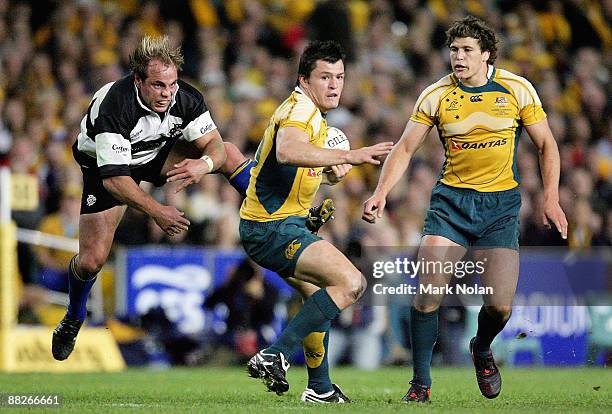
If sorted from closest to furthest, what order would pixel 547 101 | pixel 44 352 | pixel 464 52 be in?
pixel 464 52
pixel 44 352
pixel 547 101

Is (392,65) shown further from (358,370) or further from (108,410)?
(108,410)

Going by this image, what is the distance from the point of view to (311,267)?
8.62 meters

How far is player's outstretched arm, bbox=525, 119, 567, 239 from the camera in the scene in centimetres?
899

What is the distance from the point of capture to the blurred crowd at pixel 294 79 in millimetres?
15141

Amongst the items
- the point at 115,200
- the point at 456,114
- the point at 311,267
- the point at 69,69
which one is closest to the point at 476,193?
the point at 456,114

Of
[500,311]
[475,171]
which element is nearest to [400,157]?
[475,171]

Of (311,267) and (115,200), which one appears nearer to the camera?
(311,267)

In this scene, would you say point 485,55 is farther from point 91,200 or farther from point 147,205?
point 91,200

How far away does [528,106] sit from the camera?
30.0 feet

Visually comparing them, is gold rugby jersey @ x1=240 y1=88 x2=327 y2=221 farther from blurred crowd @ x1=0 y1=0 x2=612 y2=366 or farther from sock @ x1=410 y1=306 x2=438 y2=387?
blurred crowd @ x1=0 y1=0 x2=612 y2=366

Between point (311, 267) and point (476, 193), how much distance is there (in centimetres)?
146

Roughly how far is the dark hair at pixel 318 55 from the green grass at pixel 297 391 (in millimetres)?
2389

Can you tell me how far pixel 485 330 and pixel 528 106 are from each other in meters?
1.71

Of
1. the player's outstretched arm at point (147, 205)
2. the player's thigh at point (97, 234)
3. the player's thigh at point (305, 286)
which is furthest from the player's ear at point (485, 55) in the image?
the player's thigh at point (97, 234)
